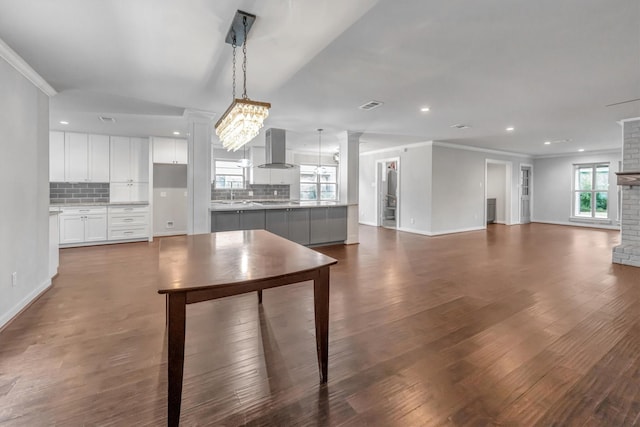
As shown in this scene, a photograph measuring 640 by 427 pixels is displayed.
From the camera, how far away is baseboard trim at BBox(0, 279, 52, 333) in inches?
97.5

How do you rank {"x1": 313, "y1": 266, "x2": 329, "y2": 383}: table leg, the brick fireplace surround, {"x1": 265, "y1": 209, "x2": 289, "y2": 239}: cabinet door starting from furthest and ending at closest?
{"x1": 265, "y1": 209, "x2": 289, "y2": 239}: cabinet door < the brick fireplace surround < {"x1": 313, "y1": 266, "x2": 329, "y2": 383}: table leg

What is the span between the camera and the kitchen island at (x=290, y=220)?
476 centimetres

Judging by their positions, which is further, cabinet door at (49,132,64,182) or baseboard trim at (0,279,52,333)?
cabinet door at (49,132,64,182)

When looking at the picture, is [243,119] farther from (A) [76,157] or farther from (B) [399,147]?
(B) [399,147]

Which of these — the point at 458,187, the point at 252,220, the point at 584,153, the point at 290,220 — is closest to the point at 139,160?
the point at 252,220

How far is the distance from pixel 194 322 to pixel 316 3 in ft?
8.65

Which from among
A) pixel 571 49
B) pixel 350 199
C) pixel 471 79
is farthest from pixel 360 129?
pixel 571 49

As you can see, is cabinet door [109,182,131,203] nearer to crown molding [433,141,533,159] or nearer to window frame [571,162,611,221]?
crown molding [433,141,533,159]

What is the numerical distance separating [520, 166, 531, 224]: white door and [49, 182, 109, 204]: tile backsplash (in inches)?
471

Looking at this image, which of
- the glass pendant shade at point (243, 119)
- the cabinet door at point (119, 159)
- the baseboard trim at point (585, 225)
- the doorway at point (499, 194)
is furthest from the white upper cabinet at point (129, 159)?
the baseboard trim at point (585, 225)

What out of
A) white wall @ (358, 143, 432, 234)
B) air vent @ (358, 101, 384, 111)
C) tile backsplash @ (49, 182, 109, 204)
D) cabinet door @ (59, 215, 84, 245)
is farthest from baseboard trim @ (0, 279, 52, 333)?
white wall @ (358, 143, 432, 234)

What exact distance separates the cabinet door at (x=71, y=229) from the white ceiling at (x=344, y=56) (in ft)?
6.60

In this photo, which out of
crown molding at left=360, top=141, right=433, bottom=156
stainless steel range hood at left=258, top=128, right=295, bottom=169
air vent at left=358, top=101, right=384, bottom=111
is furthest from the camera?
crown molding at left=360, top=141, right=433, bottom=156

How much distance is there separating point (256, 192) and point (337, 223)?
10.1 ft
